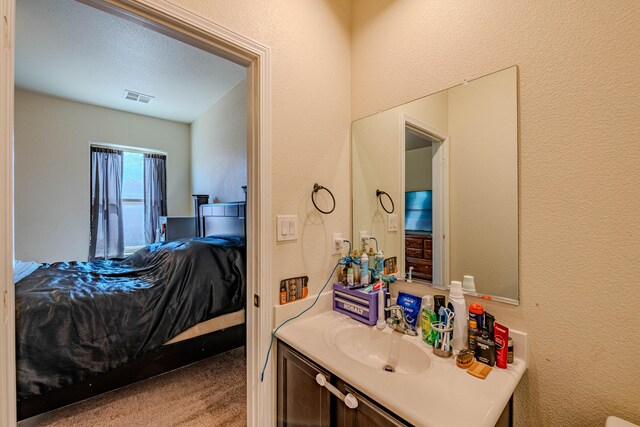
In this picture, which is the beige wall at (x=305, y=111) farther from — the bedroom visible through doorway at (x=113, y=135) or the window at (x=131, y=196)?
the window at (x=131, y=196)

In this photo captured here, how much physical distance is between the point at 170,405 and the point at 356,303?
1.64m

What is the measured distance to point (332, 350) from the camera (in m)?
1.02

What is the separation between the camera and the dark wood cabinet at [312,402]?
2.65ft

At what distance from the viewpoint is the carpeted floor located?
1.72 m

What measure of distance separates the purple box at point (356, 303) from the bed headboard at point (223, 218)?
1633 mm

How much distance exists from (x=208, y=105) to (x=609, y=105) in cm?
414

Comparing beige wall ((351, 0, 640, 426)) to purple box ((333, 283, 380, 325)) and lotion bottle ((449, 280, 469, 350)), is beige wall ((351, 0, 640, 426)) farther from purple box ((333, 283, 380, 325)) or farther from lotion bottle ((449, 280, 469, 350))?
purple box ((333, 283, 380, 325))

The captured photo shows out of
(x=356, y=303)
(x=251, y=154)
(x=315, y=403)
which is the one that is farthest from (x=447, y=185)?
(x=315, y=403)

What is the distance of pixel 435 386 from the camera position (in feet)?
2.63

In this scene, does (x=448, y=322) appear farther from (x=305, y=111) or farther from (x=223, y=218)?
(x=223, y=218)

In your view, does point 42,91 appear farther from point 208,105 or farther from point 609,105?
point 609,105

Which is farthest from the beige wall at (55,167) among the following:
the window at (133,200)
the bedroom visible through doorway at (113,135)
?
the window at (133,200)

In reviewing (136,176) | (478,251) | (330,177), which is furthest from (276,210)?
(136,176)

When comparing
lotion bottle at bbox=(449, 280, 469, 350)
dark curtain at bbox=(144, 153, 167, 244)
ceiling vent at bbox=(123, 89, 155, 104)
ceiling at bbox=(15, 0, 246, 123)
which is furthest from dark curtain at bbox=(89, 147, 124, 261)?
lotion bottle at bbox=(449, 280, 469, 350)
